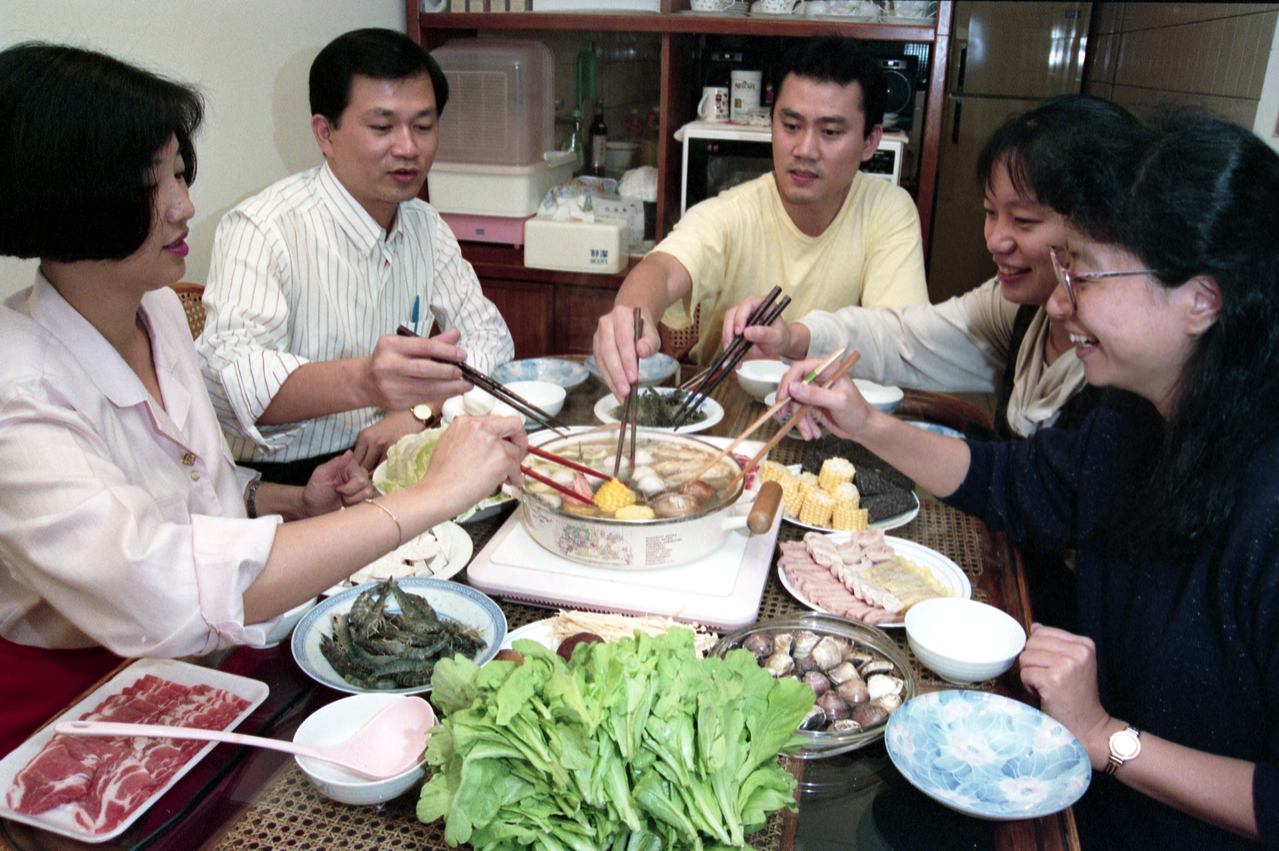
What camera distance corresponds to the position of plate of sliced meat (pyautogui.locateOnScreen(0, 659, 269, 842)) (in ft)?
3.28

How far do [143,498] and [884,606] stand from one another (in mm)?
1118

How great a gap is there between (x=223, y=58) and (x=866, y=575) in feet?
9.74

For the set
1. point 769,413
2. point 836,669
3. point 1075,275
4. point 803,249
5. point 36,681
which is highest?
point 1075,275

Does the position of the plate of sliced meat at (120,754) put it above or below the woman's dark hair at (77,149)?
below

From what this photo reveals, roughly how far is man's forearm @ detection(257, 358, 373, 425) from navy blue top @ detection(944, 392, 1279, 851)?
4.32 ft

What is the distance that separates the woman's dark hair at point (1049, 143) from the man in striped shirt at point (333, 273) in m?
1.36

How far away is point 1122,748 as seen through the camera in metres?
1.30

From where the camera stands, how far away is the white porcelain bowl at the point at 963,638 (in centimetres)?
130

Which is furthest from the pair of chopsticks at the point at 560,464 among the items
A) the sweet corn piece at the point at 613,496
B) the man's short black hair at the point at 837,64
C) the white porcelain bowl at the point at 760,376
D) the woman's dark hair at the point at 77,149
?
the man's short black hair at the point at 837,64

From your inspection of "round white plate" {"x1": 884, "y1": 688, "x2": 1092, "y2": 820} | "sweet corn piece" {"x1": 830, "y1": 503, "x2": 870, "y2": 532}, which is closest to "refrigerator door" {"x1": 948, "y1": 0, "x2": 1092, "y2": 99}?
"sweet corn piece" {"x1": 830, "y1": 503, "x2": 870, "y2": 532}

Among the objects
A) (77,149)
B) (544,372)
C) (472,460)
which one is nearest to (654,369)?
(544,372)

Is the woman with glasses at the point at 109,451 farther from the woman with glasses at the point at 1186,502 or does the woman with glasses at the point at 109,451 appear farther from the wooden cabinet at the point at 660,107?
the wooden cabinet at the point at 660,107

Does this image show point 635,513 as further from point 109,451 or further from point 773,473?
point 109,451

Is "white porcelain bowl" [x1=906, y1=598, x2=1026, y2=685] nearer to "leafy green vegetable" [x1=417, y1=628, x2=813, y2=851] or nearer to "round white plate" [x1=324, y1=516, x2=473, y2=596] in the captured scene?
"leafy green vegetable" [x1=417, y1=628, x2=813, y2=851]
